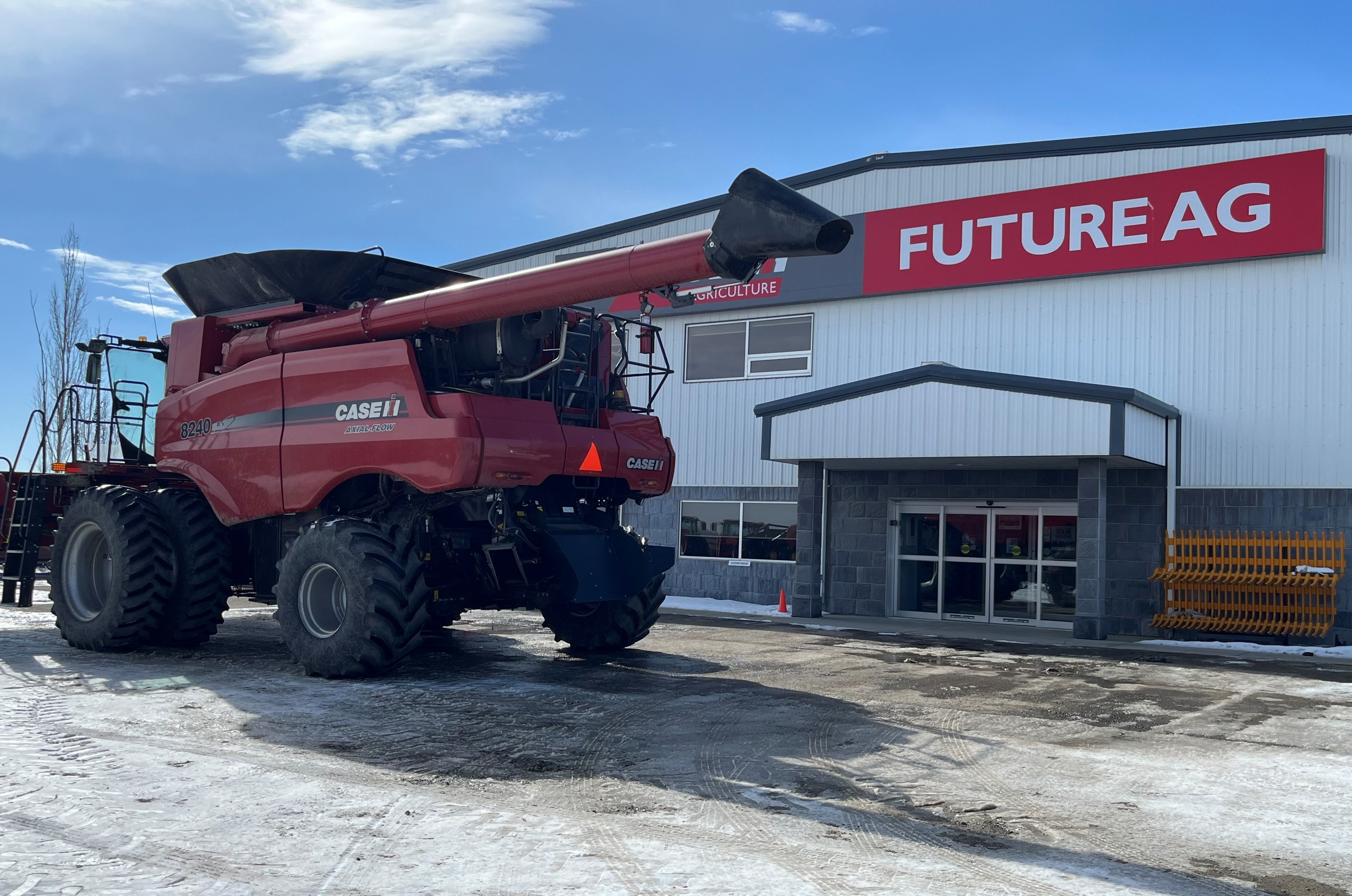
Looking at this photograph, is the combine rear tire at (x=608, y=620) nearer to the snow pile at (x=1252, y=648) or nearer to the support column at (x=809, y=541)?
the support column at (x=809, y=541)

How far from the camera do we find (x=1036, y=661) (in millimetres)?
12750

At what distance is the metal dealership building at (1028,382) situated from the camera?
16.1 meters

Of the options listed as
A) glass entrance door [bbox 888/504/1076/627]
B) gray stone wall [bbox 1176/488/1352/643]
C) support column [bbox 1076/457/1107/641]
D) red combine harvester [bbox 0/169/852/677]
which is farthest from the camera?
glass entrance door [bbox 888/504/1076/627]

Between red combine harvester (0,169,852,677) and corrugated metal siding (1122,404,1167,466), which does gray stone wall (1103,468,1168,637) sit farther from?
red combine harvester (0,169,852,677)

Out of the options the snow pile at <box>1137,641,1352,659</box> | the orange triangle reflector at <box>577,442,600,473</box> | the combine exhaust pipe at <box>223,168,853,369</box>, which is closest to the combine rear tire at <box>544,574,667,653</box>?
the orange triangle reflector at <box>577,442,600,473</box>

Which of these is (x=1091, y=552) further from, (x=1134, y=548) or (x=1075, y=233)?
(x=1075, y=233)

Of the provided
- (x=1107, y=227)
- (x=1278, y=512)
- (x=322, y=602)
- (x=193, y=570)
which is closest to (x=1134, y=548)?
(x=1278, y=512)

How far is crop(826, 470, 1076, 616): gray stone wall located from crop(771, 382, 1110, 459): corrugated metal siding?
175 cm

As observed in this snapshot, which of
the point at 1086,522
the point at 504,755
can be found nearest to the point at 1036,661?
the point at 1086,522

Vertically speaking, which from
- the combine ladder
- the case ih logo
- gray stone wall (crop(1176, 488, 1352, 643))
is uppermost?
the case ih logo

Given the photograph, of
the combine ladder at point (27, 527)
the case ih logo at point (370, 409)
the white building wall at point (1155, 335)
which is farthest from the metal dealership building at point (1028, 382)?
the combine ladder at point (27, 527)

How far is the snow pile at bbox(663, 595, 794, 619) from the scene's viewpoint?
19.3 m

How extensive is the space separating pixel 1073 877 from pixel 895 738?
9.80 ft

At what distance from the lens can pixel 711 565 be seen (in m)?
21.5
